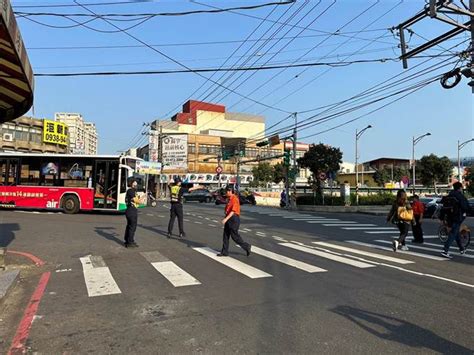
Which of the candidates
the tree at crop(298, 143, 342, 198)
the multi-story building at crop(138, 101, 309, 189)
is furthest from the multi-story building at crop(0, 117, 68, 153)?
the tree at crop(298, 143, 342, 198)

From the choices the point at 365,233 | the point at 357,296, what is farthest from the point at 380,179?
the point at 357,296

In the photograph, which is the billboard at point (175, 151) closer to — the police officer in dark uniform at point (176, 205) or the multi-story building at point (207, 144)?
the multi-story building at point (207, 144)

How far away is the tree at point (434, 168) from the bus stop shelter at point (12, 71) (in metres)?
61.3

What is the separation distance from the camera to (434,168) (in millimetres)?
61344

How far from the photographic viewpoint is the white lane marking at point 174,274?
7.14 metres

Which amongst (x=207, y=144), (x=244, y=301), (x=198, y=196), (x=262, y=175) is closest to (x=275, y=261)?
(x=244, y=301)

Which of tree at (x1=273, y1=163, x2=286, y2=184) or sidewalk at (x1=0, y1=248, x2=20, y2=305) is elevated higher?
tree at (x1=273, y1=163, x2=286, y2=184)

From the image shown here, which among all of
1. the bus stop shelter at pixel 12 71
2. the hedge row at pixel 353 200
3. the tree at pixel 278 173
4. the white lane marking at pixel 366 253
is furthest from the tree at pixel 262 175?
the bus stop shelter at pixel 12 71

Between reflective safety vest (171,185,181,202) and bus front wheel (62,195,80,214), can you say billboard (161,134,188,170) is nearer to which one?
bus front wheel (62,195,80,214)

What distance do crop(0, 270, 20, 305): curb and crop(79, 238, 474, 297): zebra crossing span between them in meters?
1.12

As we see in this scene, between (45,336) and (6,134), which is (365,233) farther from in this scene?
(6,134)

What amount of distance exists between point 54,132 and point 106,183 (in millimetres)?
55521

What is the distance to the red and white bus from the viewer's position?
67.4ft

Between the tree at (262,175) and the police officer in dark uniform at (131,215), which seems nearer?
the police officer in dark uniform at (131,215)
